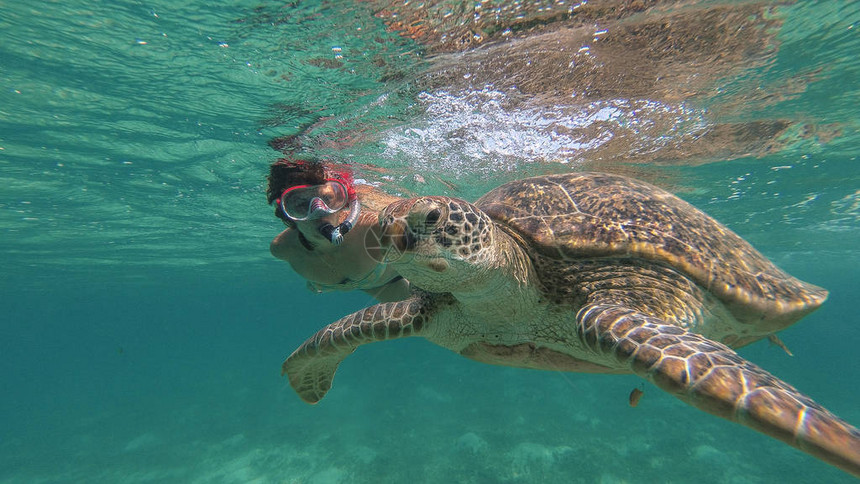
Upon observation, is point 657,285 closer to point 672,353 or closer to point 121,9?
point 672,353

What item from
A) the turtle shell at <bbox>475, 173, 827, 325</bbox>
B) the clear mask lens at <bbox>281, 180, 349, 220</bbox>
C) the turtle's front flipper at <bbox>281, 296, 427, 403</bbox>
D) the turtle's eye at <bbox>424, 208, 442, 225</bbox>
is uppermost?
the turtle shell at <bbox>475, 173, 827, 325</bbox>

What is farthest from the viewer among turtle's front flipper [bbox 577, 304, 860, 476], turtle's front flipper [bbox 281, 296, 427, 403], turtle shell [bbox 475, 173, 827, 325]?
turtle's front flipper [bbox 281, 296, 427, 403]

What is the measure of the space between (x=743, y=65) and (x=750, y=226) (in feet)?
62.6

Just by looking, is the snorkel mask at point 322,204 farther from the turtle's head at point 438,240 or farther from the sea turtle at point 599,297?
the turtle's head at point 438,240

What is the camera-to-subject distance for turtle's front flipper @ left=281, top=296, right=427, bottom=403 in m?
3.49

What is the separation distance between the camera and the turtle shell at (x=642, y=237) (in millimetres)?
3020

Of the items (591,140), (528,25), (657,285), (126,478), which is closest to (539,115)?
(591,140)

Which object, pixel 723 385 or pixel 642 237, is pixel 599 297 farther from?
pixel 723 385

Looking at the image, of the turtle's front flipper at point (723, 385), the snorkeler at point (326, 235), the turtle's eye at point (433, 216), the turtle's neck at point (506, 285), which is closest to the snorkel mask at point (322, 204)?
the snorkeler at point (326, 235)

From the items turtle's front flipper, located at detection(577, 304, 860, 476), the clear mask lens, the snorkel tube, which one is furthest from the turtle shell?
the clear mask lens

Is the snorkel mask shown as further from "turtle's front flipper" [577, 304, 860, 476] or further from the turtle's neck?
"turtle's front flipper" [577, 304, 860, 476]

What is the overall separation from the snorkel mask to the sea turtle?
112cm

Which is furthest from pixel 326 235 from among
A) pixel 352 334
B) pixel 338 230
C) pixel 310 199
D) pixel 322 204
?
pixel 352 334

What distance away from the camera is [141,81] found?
20.1 feet
